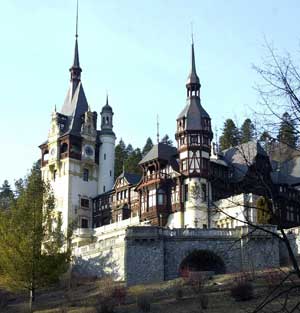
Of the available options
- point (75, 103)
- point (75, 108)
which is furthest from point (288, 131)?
point (75, 103)

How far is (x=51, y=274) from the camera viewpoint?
41969 millimetres

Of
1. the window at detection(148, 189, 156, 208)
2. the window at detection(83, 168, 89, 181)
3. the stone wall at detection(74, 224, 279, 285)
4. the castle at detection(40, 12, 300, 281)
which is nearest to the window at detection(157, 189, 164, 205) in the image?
the castle at detection(40, 12, 300, 281)

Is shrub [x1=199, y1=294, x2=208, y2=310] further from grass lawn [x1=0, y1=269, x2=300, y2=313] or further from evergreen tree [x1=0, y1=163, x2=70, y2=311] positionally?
evergreen tree [x1=0, y1=163, x2=70, y2=311]

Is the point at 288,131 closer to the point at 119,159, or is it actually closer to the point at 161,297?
the point at 161,297

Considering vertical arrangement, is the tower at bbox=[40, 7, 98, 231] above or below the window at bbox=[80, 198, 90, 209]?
above

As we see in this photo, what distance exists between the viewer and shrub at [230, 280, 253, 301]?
3380 cm

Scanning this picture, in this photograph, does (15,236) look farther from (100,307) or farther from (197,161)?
(197,161)

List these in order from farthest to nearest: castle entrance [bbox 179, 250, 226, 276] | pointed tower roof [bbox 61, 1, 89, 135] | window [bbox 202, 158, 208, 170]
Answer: pointed tower roof [bbox 61, 1, 89, 135] < window [bbox 202, 158, 208, 170] < castle entrance [bbox 179, 250, 226, 276]

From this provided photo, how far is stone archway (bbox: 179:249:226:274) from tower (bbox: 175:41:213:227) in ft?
35.7

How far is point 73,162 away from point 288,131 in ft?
210

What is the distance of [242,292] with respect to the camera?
111 ft

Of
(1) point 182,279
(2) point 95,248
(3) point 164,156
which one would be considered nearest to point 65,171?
(3) point 164,156

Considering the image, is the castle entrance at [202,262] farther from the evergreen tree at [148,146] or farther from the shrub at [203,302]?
the evergreen tree at [148,146]

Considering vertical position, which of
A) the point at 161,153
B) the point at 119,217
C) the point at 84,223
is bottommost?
the point at 84,223
